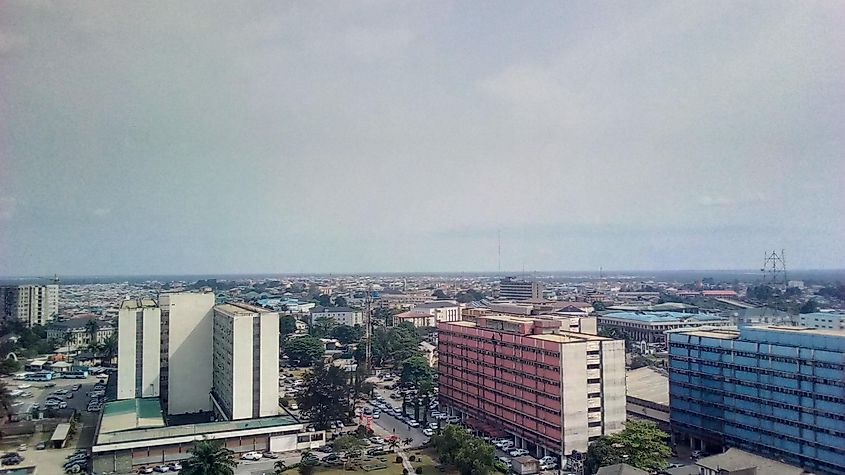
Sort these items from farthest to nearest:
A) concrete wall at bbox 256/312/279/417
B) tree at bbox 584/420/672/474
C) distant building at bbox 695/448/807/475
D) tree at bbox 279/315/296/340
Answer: tree at bbox 279/315/296/340 < concrete wall at bbox 256/312/279/417 < tree at bbox 584/420/672/474 < distant building at bbox 695/448/807/475

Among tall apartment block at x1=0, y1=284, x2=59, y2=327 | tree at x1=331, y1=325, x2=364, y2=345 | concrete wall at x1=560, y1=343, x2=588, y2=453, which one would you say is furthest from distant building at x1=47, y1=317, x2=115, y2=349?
concrete wall at x1=560, y1=343, x2=588, y2=453

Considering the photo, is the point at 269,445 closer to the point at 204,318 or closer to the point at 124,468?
the point at 124,468

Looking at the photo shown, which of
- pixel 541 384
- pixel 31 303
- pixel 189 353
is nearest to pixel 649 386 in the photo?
pixel 541 384

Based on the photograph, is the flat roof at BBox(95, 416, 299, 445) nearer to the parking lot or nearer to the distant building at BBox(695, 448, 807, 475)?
the parking lot

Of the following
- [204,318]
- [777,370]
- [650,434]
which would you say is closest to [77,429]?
[204,318]

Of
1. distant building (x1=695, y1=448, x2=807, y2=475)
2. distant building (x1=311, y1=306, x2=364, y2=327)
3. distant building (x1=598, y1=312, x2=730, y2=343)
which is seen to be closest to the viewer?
distant building (x1=695, y1=448, x2=807, y2=475)
